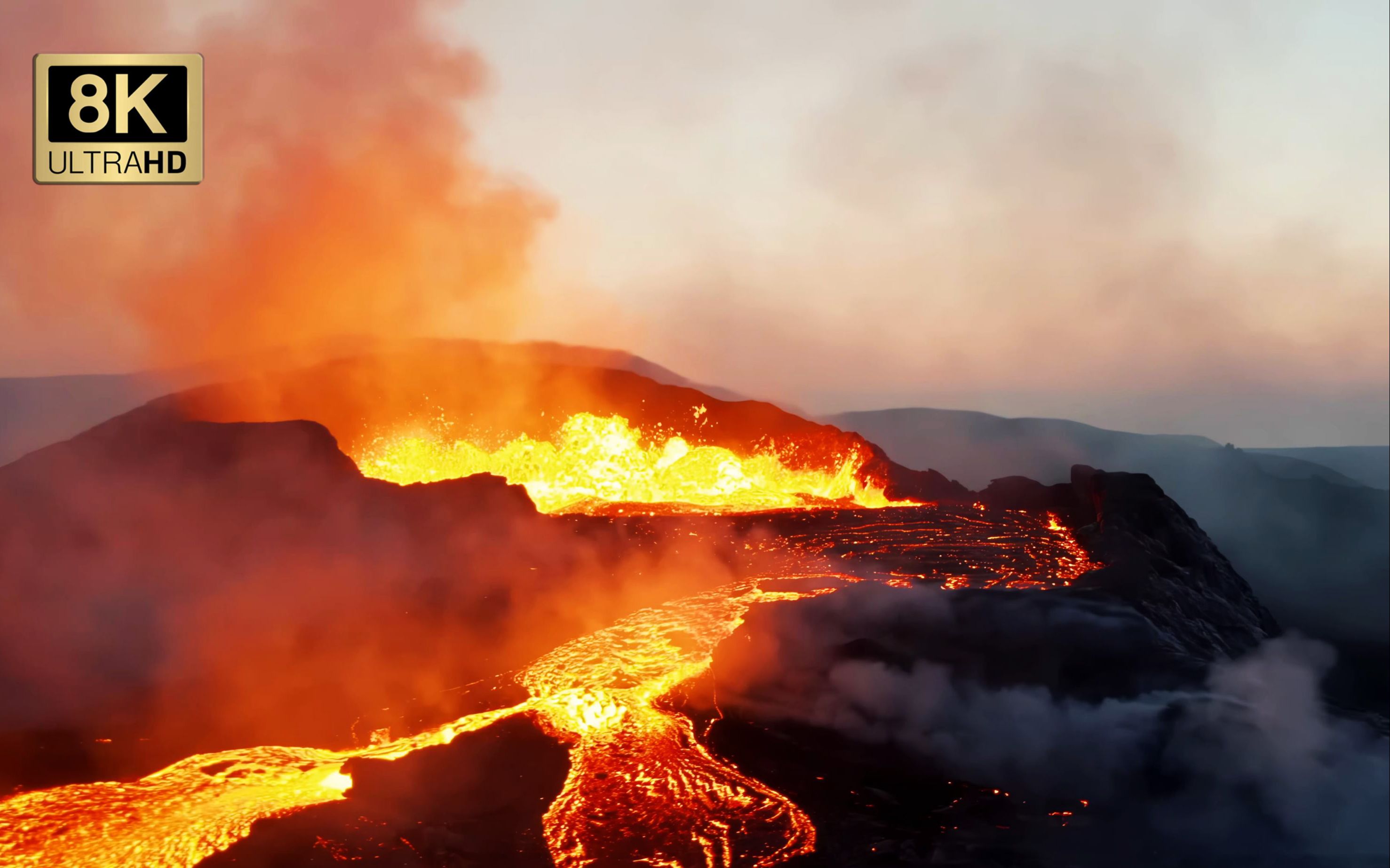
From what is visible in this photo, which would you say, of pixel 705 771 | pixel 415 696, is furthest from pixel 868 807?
pixel 415 696

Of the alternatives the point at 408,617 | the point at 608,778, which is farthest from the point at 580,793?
the point at 408,617

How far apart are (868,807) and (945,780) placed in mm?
911

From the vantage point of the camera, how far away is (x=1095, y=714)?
927 centimetres


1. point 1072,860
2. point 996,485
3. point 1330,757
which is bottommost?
point 1072,860

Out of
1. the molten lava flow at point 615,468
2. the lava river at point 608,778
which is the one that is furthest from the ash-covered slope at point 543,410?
the lava river at point 608,778

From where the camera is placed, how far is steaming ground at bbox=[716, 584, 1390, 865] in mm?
7617

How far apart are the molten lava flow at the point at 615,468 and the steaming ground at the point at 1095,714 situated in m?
15.8

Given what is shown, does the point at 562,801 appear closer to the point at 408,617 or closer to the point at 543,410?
the point at 408,617

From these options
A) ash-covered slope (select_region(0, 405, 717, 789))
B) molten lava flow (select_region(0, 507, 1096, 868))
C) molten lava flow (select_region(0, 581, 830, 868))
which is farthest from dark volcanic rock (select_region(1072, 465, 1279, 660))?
ash-covered slope (select_region(0, 405, 717, 789))

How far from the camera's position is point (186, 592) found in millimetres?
15359

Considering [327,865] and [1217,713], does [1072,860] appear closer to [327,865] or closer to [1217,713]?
[1217,713]

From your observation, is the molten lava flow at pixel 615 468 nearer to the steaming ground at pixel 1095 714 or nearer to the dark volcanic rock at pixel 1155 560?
the dark volcanic rock at pixel 1155 560

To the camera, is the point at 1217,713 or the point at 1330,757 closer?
the point at 1330,757

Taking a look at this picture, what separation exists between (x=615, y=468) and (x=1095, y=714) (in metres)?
21.5
